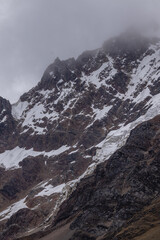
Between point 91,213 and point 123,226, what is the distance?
17.5 metres

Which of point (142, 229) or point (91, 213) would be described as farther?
point (91, 213)

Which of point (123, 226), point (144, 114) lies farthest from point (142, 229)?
point (144, 114)

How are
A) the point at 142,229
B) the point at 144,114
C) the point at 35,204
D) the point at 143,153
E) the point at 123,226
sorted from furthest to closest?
the point at 144,114 < the point at 35,204 < the point at 143,153 < the point at 123,226 < the point at 142,229

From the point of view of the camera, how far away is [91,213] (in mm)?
109562

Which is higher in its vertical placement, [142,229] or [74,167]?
[74,167]

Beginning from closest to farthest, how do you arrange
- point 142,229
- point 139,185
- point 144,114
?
point 142,229 < point 139,185 < point 144,114

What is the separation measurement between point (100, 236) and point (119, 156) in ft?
117

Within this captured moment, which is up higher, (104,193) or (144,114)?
(144,114)

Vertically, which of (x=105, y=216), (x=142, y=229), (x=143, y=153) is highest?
(x=143, y=153)

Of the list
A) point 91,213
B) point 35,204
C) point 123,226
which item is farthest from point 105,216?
point 35,204

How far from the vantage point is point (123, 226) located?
9344 cm

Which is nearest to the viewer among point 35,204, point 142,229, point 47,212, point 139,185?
point 142,229

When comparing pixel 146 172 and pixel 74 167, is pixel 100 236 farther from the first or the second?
pixel 74 167

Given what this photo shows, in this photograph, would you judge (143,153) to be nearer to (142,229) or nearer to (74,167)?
(142,229)
